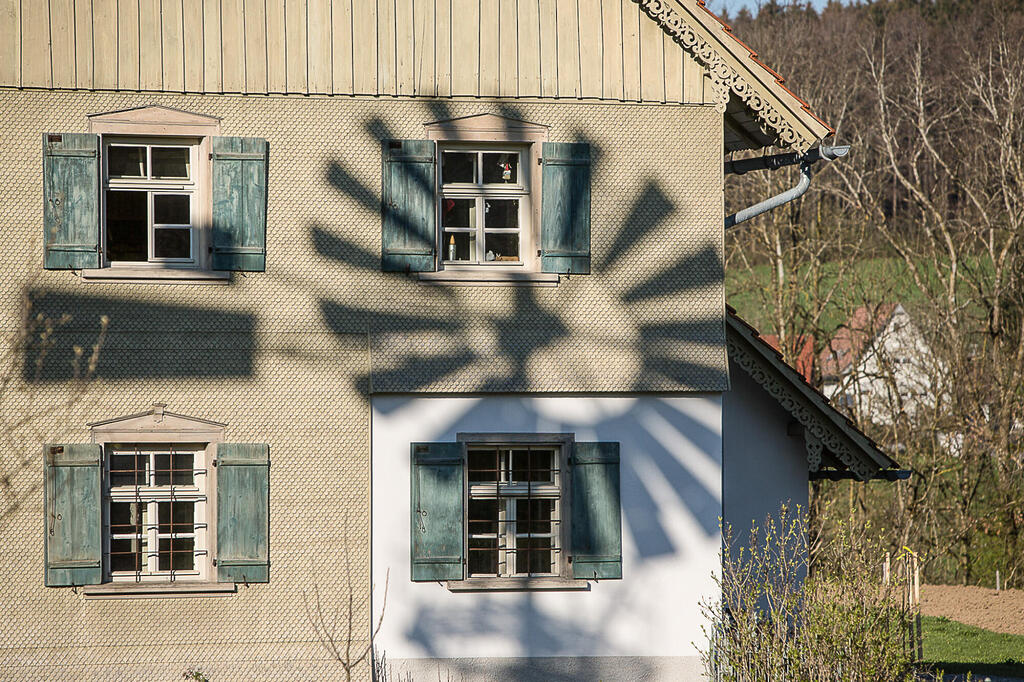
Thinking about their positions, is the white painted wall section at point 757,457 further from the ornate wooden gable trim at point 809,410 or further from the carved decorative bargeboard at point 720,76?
the carved decorative bargeboard at point 720,76

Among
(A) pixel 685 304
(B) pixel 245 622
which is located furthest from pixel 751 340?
(B) pixel 245 622

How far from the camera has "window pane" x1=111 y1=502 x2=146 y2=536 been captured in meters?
9.55

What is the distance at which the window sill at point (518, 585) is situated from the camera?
9711 millimetres

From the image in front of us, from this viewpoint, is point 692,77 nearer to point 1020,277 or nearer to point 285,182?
point 285,182

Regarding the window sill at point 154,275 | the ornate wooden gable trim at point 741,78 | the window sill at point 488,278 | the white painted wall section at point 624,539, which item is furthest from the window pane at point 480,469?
the ornate wooden gable trim at point 741,78

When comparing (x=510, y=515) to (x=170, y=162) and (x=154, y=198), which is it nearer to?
(x=154, y=198)

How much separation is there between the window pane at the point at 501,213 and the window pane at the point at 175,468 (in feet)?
10.4

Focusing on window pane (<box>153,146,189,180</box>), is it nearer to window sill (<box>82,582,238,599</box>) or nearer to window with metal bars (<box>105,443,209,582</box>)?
window with metal bars (<box>105,443,209,582</box>)

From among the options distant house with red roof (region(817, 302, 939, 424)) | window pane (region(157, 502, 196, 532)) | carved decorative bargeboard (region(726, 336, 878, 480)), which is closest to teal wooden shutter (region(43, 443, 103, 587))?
window pane (region(157, 502, 196, 532))

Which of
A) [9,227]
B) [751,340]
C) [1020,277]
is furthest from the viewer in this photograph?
[1020,277]

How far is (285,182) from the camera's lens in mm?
9773

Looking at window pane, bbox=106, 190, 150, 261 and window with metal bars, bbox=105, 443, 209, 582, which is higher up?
window pane, bbox=106, 190, 150, 261

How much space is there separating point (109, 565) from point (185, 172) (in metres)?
3.28

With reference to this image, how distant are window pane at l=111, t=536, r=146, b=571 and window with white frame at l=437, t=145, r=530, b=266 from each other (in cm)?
344
